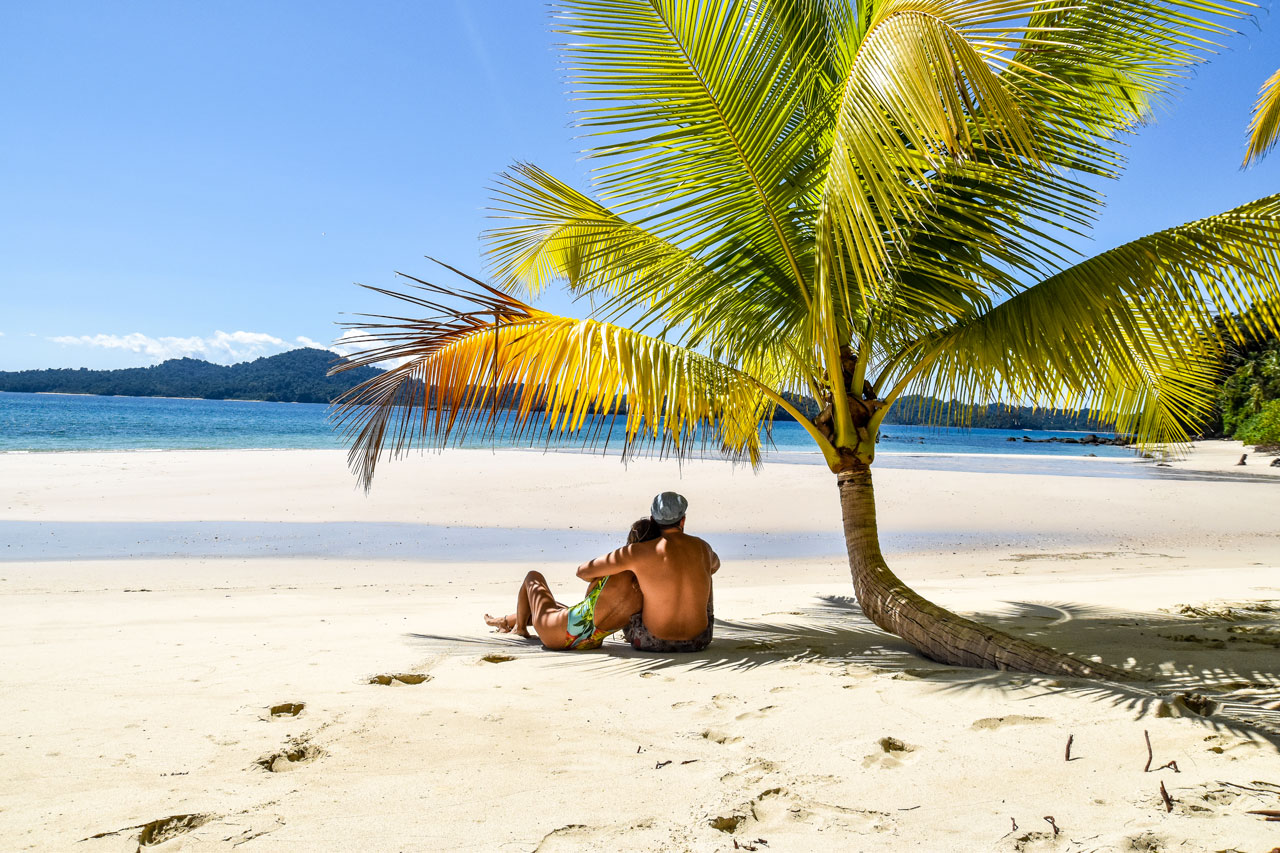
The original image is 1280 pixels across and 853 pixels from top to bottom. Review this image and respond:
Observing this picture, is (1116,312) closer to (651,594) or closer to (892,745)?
(892,745)

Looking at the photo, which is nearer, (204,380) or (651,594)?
(651,594)

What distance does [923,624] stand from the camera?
4133mm

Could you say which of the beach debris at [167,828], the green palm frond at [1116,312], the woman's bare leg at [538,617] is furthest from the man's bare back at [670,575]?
the beach debris at [167,828]

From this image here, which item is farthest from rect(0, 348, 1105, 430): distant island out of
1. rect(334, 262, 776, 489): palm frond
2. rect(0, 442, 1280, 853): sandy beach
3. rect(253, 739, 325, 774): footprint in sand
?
rect(253, 739, 325, 774): footprint in sand

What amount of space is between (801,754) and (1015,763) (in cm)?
68

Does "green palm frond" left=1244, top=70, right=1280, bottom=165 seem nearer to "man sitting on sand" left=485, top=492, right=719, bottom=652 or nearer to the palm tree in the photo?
the palm tree

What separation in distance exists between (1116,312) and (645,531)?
8.76 feet

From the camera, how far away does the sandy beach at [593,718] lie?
2.11 metres

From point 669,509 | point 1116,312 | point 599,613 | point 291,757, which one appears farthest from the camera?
point 599,613

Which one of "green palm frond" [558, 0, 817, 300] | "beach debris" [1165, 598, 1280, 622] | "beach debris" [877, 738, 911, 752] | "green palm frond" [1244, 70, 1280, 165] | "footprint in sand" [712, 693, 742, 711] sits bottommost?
"footprint in sand" [712, 693, 742, 711]

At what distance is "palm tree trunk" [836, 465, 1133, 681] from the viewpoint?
3545 mm

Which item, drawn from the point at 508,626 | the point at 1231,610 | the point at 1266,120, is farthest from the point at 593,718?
the point at 1266,120

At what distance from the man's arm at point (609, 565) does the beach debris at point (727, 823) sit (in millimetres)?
2001

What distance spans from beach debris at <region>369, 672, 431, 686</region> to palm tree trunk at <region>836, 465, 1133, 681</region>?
261cm
